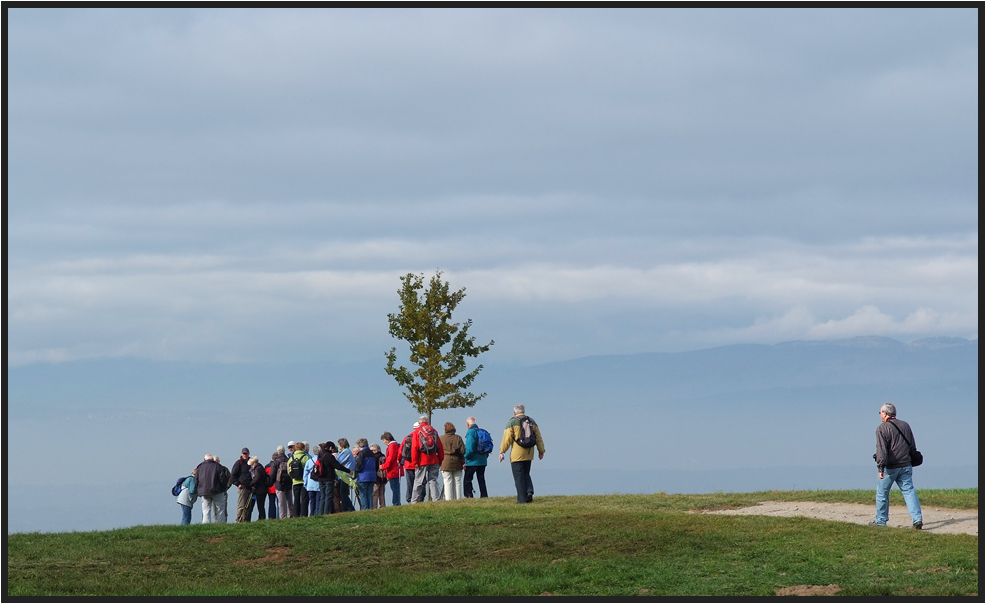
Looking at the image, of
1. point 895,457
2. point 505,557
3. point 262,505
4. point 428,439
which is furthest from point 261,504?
point 895,457

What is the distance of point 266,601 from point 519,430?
36.5 feet

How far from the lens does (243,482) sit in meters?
25.3

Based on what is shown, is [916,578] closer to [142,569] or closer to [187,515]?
[142,569]

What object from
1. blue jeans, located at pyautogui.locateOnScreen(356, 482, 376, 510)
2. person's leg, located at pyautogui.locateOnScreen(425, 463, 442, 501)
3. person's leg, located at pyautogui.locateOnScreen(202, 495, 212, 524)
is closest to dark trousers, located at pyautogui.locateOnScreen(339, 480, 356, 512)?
blue jeans, located at pyautogui.locateOnScreen(356, 482, 376, 510)

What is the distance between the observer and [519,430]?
22.7m

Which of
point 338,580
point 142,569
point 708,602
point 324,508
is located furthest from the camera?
point 324,508

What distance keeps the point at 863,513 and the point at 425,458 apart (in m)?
9.70

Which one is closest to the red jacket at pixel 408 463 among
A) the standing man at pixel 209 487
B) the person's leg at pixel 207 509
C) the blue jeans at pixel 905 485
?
the standing man at pixel 209 487

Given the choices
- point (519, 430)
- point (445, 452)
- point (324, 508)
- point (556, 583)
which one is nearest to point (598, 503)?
point (519, 430)

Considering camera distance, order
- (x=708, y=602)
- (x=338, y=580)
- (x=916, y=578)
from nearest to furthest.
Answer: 1. (x=708, y=602)
2. (x=916, y=578)
3. (x=338, y=580)

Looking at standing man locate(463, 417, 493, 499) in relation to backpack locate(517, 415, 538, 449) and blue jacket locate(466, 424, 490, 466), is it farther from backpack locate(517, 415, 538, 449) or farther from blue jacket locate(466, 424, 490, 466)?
backpack locate(517, 415, 538, 449)

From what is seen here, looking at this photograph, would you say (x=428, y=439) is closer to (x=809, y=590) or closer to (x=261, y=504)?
(x=261, y=504)

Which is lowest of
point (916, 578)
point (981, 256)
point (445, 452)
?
point (916, 578)

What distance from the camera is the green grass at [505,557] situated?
1388 cm
